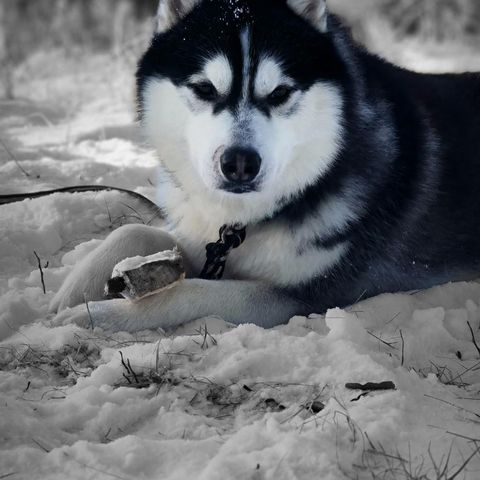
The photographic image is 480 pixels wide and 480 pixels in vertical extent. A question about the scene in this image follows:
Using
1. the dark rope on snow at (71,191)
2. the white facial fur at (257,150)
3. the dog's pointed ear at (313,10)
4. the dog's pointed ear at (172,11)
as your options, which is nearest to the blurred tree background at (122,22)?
the dark rope on snow at (71,191)

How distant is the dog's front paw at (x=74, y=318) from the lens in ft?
7.68

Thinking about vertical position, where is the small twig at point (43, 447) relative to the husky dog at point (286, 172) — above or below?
below

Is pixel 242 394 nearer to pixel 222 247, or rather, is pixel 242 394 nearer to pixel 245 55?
pixel 222 247

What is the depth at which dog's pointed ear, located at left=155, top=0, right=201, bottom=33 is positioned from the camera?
2580 millimetres

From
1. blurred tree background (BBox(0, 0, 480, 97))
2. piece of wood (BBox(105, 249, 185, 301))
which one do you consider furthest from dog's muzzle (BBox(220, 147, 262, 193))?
blurred tree background (BBox(0, 0, 480, 97))

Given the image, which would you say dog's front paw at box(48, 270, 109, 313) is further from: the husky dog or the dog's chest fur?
the dog's chest fur

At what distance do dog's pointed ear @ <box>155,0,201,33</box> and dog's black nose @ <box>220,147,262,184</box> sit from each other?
654mm

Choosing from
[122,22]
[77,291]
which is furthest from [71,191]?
[122,22]

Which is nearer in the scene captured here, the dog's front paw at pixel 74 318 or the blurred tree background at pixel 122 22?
the dog's front paw at pixel 74 318

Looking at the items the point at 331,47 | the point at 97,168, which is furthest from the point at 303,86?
the point at 97,168

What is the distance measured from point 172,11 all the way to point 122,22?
517cm

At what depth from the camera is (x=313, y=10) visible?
2496 mm

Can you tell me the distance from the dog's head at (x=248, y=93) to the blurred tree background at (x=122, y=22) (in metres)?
4.61

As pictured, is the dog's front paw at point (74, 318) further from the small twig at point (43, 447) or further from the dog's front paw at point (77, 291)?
the small twig at point (43, 447)
